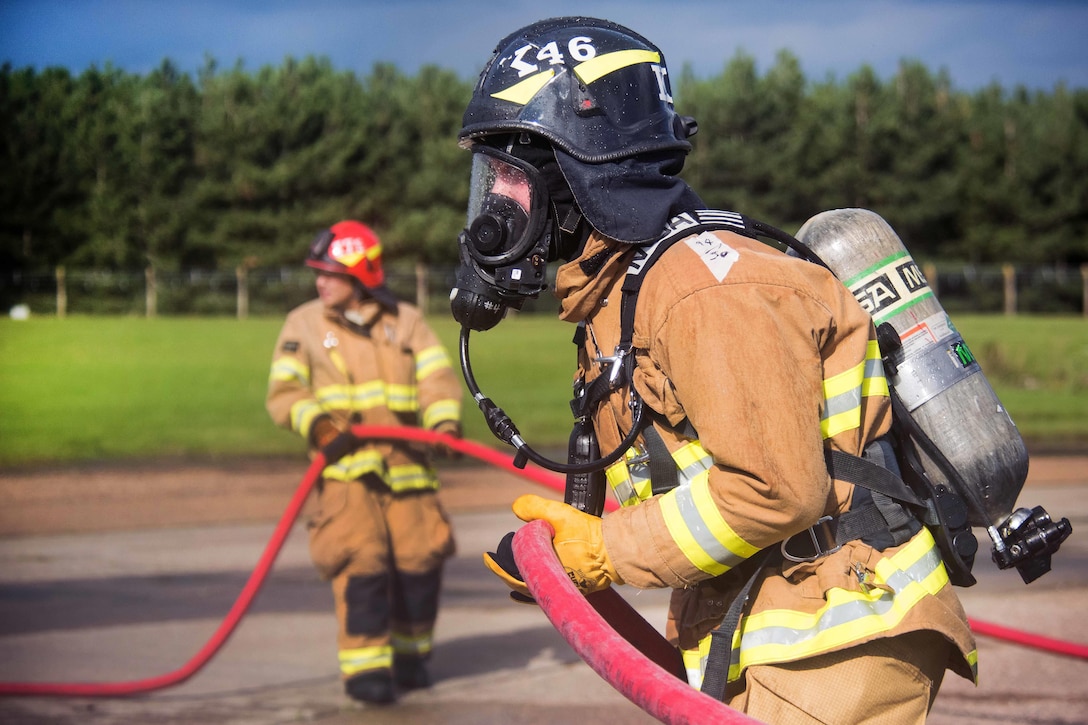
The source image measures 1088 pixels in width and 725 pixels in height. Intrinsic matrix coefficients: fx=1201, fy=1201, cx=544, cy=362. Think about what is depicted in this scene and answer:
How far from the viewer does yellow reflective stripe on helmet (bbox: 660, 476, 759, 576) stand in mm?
1912

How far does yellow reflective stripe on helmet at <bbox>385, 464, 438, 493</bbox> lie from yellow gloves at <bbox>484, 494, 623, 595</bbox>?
3.29 metres

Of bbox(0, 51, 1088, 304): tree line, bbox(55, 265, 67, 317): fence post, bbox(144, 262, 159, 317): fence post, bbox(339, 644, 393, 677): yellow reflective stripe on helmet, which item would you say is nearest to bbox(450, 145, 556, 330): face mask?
bbox(339, 644, 393, 677): yellow reflective stripe on helmet

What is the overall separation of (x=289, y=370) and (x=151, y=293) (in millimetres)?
21241

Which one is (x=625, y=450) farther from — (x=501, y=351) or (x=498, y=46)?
(x=501, y=351)

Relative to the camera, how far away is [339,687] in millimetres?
5219

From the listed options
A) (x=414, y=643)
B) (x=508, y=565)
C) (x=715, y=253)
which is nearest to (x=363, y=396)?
(x=414, y=643)

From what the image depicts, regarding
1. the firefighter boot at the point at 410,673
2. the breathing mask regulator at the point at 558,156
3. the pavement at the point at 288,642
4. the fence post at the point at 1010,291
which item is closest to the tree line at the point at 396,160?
the fence post at the point at 1010,291

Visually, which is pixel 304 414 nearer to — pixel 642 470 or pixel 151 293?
pixel 642 470

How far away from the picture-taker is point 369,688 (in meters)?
4.98

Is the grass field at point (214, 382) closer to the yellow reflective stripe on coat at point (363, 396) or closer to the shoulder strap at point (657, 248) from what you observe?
Result: the yellow reflective stripe on coat at point (363, 396)

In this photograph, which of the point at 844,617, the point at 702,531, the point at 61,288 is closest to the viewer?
the point at 702,531

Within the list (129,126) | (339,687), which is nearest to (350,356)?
(339,687)

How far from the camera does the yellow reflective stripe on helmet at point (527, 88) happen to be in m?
2.16

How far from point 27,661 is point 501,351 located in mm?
16043
